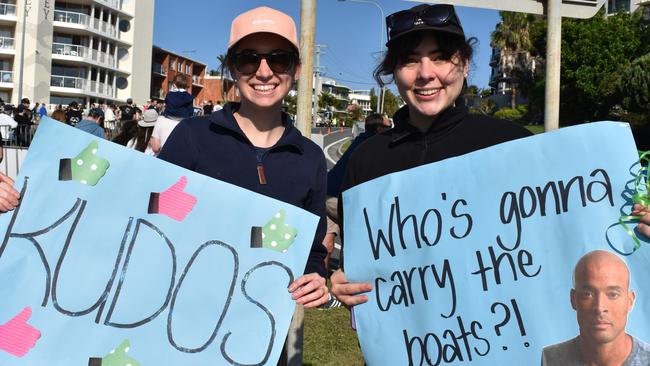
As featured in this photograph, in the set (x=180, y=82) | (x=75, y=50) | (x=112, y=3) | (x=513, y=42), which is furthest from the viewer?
(x=513, y=42)

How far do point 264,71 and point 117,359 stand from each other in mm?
1107

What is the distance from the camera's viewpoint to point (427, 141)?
209 cm

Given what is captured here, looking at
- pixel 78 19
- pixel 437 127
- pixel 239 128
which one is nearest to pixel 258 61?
pixel 239 128

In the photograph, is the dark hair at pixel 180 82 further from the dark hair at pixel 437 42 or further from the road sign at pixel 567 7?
the dark hair at pixel 437 42

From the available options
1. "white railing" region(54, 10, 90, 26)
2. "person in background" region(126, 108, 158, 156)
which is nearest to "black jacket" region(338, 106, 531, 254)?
"person in background" region(126, 108, 158, 156)

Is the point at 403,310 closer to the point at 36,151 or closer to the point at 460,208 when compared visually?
the point at 460,208

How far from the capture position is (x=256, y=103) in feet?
7.61

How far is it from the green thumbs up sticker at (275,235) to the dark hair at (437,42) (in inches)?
25.3

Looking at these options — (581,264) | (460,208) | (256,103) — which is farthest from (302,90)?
(581,264)

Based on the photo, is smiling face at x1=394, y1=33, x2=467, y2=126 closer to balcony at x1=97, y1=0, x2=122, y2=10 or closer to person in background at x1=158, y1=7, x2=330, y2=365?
person in background at x1=158, y1=7, x2=330, y2=365

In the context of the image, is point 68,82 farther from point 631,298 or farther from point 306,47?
point 631,298

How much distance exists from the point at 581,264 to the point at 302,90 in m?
2.05

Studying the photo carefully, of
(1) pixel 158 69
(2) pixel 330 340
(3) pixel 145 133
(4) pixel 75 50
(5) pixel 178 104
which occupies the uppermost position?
(1) pixel 158 69

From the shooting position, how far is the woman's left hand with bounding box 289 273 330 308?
211 cm
